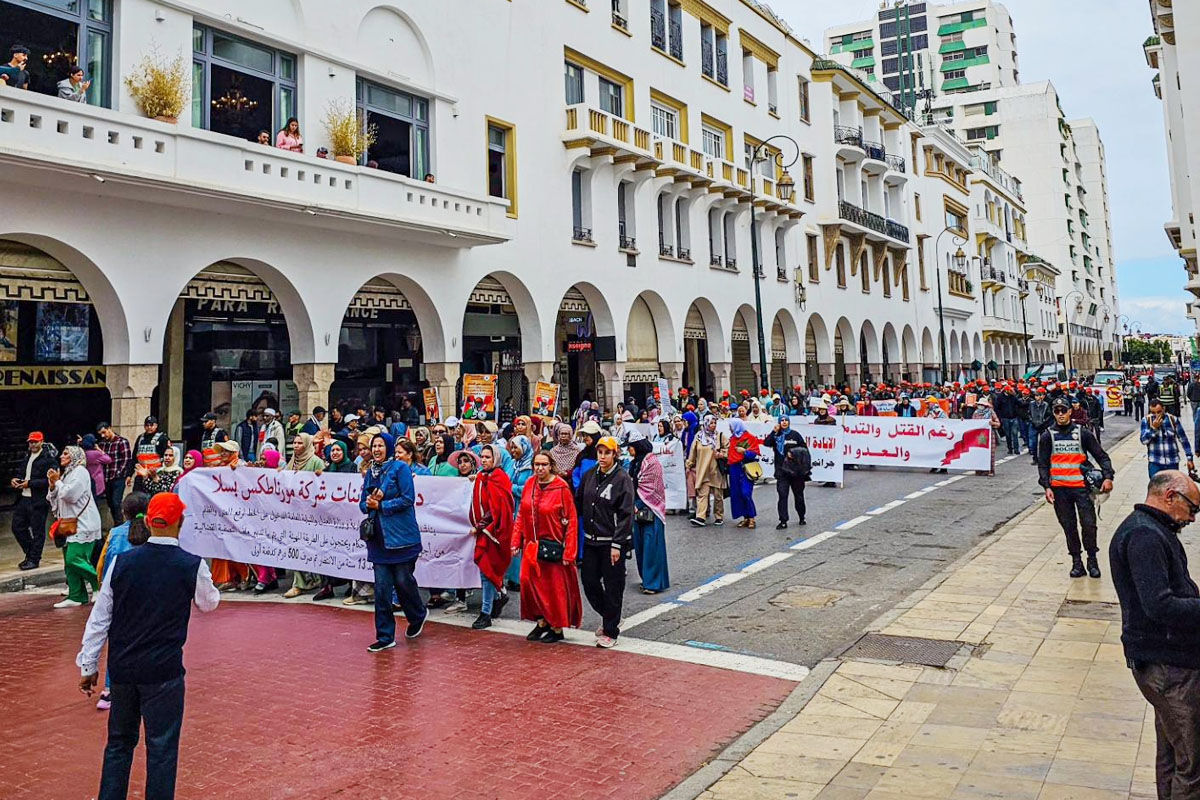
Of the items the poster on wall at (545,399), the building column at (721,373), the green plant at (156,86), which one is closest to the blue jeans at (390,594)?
the green plant at (156,86)

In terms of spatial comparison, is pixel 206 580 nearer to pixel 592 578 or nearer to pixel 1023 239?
pixel 592 578

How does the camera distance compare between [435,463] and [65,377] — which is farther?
[65,377]

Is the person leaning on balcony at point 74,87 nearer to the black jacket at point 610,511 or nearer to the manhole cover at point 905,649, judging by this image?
the black jacket at point 610,511

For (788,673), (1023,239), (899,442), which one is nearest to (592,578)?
(788,673)

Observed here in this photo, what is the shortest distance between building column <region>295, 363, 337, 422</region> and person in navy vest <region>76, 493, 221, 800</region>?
12.5 metres

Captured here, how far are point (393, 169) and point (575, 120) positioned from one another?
21.2 ft

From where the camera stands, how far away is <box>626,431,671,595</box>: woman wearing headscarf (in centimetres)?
909

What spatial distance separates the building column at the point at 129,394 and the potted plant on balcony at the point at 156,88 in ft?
13.3

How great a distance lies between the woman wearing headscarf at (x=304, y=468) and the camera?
32.4 ft

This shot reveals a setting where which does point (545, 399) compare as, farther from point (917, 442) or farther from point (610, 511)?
point (610, 511)

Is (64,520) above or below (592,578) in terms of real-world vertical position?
above

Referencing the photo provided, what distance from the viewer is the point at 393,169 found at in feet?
60.1

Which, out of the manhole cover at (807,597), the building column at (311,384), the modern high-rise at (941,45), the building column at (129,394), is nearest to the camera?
the manhole cover at (807,597)

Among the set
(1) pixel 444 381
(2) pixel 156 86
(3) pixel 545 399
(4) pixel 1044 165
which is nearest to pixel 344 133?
(2) pixel 156 86
